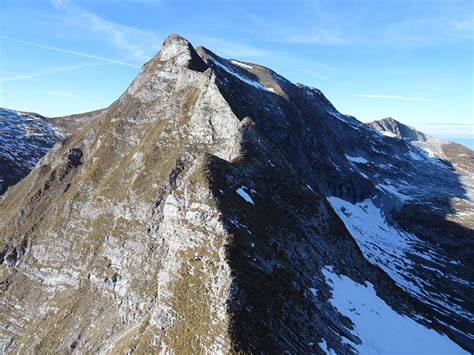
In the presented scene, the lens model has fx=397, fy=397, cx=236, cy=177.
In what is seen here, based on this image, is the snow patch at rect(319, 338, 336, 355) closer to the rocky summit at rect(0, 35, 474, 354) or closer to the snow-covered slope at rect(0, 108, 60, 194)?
the rocky summit at rect(0, 35, 474, 354)

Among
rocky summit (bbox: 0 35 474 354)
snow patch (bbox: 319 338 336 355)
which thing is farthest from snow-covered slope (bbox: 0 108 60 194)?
snow patch (bbox: 319 338 336 355)

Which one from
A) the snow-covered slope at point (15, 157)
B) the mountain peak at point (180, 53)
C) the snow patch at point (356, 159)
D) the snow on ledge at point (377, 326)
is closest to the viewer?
the snow on ledge at point (377, 326)

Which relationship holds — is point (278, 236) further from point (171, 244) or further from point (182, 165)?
point (182, 165)

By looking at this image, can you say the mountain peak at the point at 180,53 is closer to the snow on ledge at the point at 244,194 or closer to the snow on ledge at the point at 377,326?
the snow on ledge at the point at 244,194

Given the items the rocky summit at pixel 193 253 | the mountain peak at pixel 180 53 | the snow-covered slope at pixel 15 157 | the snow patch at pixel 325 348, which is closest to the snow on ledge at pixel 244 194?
the rocky summit at pixel 193 253

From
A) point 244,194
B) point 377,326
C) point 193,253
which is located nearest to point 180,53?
point 244,194

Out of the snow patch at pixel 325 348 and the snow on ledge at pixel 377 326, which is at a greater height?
the snow patch at pixel 325 348

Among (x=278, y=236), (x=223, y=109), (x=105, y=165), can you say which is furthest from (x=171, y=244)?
(x=105, y=165)
